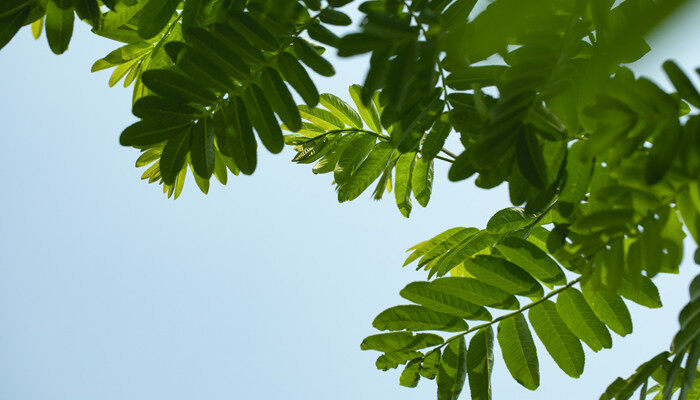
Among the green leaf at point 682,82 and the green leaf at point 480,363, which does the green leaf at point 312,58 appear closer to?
the green leaf at point 682,82

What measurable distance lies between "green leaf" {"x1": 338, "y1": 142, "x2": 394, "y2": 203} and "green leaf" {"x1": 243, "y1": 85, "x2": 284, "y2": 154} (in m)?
0.80

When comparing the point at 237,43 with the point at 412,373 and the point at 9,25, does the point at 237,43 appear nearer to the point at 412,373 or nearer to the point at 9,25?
the point at 9,25

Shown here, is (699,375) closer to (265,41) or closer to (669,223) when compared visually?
(669,223)

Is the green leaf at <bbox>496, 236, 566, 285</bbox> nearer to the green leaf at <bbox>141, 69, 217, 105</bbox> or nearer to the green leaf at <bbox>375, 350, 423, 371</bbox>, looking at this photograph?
the green leaf at <bbox>375, 350, 423, 371</bbox>

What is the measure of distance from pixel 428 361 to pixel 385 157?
0.90 meters

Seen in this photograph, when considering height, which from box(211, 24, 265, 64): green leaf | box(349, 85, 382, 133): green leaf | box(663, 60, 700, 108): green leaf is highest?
box(349, 85, 382, 133): green leaf

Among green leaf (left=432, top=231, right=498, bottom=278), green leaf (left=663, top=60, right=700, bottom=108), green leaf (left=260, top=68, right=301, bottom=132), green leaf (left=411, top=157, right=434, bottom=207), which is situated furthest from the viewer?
green leaf (left=411, top=157, right=434, bottom=207)

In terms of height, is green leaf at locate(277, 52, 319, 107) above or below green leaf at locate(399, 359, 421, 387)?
above

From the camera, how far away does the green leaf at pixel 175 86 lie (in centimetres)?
152

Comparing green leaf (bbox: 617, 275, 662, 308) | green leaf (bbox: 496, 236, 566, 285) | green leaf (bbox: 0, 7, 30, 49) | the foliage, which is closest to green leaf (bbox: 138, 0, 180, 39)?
the foliage

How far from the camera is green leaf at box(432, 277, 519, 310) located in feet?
5.54

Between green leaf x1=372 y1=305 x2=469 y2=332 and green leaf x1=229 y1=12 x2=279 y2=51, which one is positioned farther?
green leaf x1=372 y1=305 x2=469 y2=332

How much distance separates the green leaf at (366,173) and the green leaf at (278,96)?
0.78m

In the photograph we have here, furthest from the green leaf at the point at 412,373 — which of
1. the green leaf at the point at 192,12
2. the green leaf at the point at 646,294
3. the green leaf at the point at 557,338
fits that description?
the green leaf at the point at 192,12
